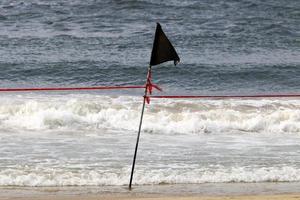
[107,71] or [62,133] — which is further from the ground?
[62,133]

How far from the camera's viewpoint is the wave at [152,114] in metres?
12.9

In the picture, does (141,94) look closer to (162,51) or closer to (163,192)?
(163,192)

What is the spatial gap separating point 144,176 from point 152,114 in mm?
4210

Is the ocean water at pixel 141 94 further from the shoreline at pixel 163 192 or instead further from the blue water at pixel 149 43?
the shoreline at pixel 163 192

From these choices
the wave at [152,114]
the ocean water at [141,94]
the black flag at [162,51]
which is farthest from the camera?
the wave at [152,114]

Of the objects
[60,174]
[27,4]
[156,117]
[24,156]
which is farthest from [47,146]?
[27,4]

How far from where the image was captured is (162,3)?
28703 millimetres

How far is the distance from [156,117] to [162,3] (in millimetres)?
15665

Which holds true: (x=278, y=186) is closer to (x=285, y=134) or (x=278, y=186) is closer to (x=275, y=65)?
(x=285, y=134)

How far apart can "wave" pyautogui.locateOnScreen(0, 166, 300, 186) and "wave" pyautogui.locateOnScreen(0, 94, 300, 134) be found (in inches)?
108

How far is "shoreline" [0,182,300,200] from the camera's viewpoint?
873 centimetres

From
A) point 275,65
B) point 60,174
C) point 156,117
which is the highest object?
point 60,174

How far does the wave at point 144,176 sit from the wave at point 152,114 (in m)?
2.75

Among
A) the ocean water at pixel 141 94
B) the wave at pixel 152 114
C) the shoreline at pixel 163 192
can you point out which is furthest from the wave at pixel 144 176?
the wave at pixel 152 114
